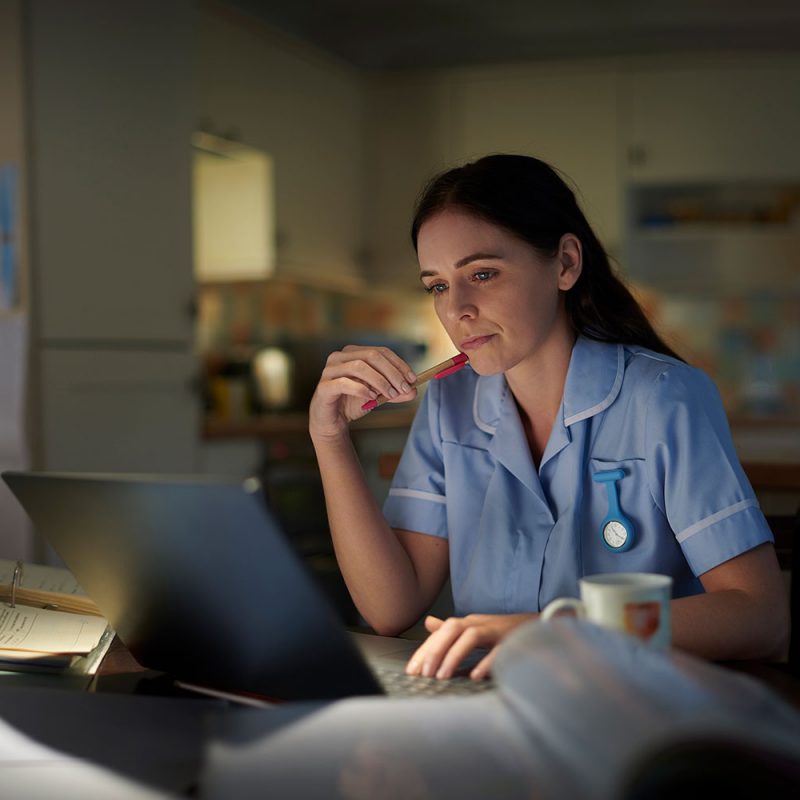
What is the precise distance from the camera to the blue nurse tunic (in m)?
1.25

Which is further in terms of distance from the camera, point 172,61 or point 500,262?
point 172,61

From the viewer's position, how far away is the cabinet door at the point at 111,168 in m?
2.90

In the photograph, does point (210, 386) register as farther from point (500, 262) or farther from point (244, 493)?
point (244, 493)

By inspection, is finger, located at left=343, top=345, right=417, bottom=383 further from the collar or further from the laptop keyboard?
the laptop keyboard

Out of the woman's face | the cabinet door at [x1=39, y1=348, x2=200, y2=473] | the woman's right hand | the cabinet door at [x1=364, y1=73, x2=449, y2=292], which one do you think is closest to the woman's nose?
the woman's face

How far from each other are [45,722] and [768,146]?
178 inches

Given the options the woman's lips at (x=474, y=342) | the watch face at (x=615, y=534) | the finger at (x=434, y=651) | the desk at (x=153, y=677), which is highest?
the woman's lips at (x=474, y=342)

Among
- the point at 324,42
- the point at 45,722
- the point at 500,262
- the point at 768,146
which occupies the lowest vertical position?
the point at 45,722

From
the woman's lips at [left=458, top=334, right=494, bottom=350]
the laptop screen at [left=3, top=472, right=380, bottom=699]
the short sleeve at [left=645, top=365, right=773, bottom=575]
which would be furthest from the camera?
the woman's lips at [left=458, top=334, right=494, bottom=350]

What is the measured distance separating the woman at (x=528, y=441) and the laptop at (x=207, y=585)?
405 millimetres

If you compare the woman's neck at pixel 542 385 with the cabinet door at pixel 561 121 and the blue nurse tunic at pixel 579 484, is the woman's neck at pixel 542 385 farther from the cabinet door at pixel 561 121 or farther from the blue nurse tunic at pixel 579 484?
the cabinet door at pixel 561 121

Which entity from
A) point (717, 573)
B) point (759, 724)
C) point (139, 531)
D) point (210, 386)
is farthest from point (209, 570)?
point (210, 386)

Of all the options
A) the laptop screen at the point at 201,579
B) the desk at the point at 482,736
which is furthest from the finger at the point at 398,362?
the desk at the point at 482,736

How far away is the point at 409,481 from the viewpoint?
152cm
